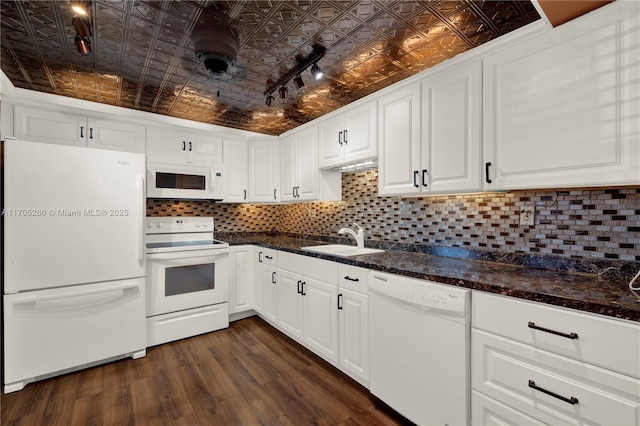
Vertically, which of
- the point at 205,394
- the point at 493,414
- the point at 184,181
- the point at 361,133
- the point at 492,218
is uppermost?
the point at 361,133

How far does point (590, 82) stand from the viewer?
1258mm

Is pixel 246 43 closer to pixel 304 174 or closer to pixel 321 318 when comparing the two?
pixel 304 174

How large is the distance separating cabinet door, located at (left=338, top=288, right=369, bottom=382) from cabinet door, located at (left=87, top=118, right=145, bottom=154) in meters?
2.54

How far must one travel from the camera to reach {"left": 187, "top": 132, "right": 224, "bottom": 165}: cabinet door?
3.21m

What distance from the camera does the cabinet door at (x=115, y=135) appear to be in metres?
2.67

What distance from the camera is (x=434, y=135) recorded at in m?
1.87

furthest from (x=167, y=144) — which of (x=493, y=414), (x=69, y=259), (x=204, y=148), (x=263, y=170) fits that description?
(x=493, y=414)

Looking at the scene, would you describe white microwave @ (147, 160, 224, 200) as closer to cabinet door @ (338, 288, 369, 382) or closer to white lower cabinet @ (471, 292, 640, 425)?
cabinet door @ (338, 288, 369, 382)

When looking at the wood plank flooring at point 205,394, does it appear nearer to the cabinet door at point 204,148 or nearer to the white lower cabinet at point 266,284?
the white lower cabinet at point 266,284

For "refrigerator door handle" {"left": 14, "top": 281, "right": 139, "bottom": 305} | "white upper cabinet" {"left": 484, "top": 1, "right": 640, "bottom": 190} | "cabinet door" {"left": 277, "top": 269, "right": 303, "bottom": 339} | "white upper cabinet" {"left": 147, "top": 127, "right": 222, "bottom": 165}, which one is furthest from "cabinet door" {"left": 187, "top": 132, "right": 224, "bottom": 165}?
"white upper cabinet" {"left": 484, "top": 1, "right": 640, "bottom": 190}

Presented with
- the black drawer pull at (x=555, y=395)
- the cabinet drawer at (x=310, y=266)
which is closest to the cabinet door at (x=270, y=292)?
the cabinet drawer at (x=310, y=266)

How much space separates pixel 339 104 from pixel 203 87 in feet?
4.19

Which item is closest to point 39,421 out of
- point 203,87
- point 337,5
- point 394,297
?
point 394,297

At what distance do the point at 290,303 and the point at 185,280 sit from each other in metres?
1.08
